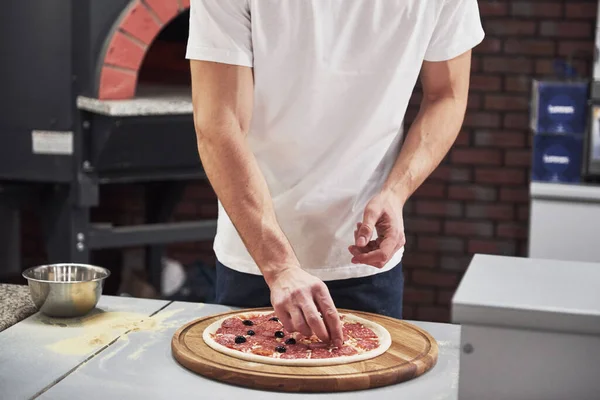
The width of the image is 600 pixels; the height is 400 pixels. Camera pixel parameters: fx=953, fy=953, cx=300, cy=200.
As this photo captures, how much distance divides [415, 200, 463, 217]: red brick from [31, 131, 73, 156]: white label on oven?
1673 mm

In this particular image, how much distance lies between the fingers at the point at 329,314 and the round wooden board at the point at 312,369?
71mm

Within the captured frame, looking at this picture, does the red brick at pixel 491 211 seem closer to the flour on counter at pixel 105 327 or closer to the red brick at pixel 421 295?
the red brick at pixel 421 295

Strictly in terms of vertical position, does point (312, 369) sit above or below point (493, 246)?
above

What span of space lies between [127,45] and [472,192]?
5.63ft

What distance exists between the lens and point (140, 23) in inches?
130

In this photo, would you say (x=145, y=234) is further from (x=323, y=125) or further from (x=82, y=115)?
(x=323, y=125)

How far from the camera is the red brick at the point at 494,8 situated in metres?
4.04

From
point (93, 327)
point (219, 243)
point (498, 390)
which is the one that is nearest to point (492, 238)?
point (219, 243)

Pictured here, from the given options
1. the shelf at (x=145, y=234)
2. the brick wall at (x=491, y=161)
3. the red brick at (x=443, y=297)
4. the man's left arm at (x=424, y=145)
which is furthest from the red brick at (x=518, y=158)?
the man's left arm at (x=424, y=145)

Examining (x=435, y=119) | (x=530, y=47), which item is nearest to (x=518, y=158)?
(x=530, y=47)

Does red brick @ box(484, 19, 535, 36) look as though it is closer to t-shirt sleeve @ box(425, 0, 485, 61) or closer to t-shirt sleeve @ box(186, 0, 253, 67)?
t-shirt sleeve @ box(425, 0, 485, 61)

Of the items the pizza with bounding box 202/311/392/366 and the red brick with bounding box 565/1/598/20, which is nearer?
the pizza with bounding box 202/311/392/366

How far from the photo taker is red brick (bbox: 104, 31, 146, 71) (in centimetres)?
323

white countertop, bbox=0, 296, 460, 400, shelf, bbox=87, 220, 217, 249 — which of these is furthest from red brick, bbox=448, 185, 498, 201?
white countertop, bbox=0, 296, 460, 400
